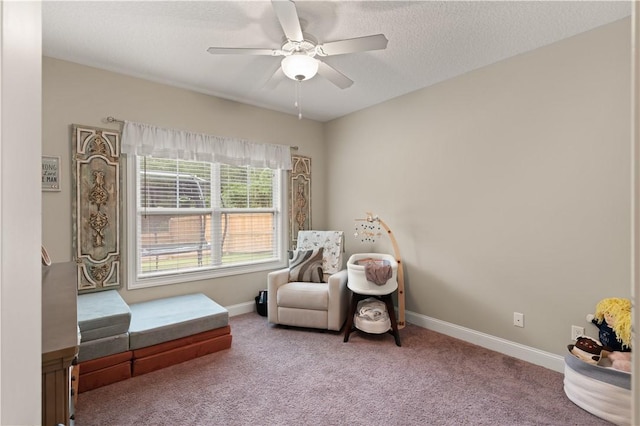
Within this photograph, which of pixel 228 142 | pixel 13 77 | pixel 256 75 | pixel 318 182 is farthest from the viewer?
pixel 318 182

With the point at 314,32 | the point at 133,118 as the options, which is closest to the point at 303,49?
the point at 314,32

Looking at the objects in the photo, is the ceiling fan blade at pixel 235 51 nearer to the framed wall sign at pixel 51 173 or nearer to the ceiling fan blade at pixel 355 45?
the ceiling fan blade at pixel 355 45

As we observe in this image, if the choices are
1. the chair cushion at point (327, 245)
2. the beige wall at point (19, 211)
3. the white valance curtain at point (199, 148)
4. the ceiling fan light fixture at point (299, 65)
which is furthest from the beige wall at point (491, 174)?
the beige wall at point (19, 211)

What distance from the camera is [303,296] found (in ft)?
10.0

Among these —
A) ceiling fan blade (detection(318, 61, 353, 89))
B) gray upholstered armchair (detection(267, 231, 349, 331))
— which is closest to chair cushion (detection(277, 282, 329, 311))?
gray upholstered armchair (detection(267, 231, 349, 331))

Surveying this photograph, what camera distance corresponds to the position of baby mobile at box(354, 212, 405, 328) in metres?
3.22

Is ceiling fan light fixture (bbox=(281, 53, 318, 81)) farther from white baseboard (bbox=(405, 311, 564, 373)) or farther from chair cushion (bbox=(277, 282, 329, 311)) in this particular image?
white baseboard (bbox=(405, 311, 564, 373))

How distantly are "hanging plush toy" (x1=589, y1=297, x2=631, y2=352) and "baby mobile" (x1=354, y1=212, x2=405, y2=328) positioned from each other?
5.17 feet

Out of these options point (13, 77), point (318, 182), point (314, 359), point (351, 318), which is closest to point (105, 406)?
point (314, 359)

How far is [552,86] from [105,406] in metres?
3.94

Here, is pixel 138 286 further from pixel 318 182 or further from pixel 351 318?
pixel 318 182

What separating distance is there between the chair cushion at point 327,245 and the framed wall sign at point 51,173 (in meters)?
2.46

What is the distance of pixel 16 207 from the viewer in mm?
390

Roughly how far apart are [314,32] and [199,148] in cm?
180
